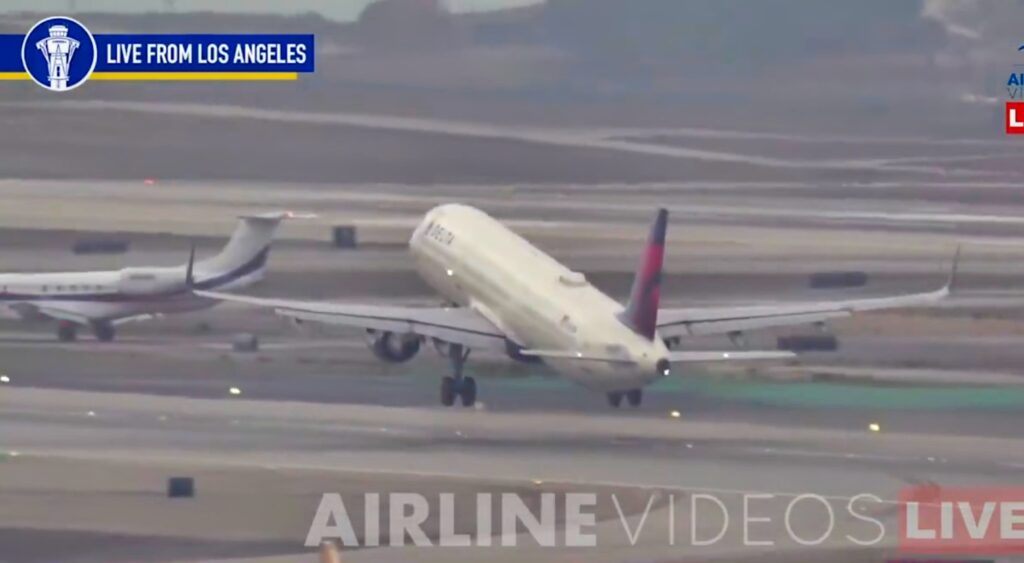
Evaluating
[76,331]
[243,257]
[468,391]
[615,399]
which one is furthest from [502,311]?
[76,331]

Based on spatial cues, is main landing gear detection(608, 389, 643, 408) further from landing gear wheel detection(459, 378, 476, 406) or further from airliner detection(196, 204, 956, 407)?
landing gear wheel detection(459, 378, 476, 406)

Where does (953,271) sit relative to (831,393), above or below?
above

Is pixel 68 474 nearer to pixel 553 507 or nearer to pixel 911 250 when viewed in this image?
pixel 553 507

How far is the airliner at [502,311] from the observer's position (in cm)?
2166

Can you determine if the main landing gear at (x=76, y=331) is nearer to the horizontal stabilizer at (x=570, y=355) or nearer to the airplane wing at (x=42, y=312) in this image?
the airplane wing at (x=42, y=312)

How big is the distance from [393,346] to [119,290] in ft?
11.9

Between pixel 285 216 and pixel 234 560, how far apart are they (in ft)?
26.0

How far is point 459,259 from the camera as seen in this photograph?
914 inches

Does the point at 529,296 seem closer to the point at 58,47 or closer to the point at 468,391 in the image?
the point at 468,391

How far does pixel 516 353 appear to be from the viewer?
2253 cm

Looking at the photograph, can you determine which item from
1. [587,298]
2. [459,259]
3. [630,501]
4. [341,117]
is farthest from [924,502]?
[341,117]

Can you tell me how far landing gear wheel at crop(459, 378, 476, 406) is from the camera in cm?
2261

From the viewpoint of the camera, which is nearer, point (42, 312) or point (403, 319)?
point (403, 319)

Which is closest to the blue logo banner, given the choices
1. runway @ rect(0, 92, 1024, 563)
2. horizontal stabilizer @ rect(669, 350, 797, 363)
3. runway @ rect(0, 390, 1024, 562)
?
runway @ rect(0, 92, 1024, 563)
